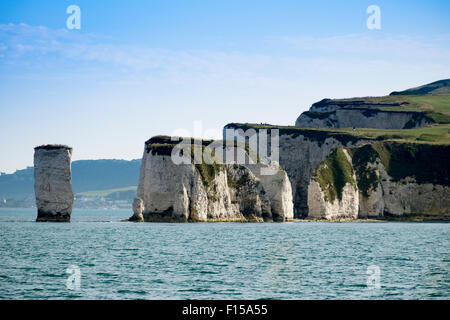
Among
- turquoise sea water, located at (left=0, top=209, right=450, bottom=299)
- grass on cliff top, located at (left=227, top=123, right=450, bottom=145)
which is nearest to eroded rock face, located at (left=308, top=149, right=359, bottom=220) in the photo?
grass on cliff top, located at (left=227, top=123, right=450, bottom=145)

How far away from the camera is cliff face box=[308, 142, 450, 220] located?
16438 centimetres

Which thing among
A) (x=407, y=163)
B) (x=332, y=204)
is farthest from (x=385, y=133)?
(x=332, y=204)

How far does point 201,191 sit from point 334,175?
47326 millimetres

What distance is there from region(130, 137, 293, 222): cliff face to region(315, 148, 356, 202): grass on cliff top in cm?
1744

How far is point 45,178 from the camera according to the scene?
118875 millimetres

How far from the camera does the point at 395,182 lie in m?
Result: 169

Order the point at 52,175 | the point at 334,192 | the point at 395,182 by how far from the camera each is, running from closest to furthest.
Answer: the point at 52,175, the point at 334,192, the point at 395,182

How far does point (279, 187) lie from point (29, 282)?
105m

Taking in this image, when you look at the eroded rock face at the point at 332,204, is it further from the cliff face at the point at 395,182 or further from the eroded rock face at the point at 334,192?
the cliff face at the point at 395,182

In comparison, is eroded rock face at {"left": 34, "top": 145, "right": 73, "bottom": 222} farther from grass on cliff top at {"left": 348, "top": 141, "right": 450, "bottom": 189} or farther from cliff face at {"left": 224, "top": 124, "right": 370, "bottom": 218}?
grass on cliff top at {"left": 348, "top": 141, "right": 450, "bottom": 189}

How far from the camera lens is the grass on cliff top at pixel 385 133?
18038 cm

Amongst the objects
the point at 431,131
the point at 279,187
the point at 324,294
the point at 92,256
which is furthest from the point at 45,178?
the point at 431,131

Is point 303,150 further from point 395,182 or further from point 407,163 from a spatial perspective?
point 407,163

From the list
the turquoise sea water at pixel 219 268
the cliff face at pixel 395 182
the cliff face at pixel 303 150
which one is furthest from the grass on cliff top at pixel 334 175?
the turquoise sea water at pixel 219 268
